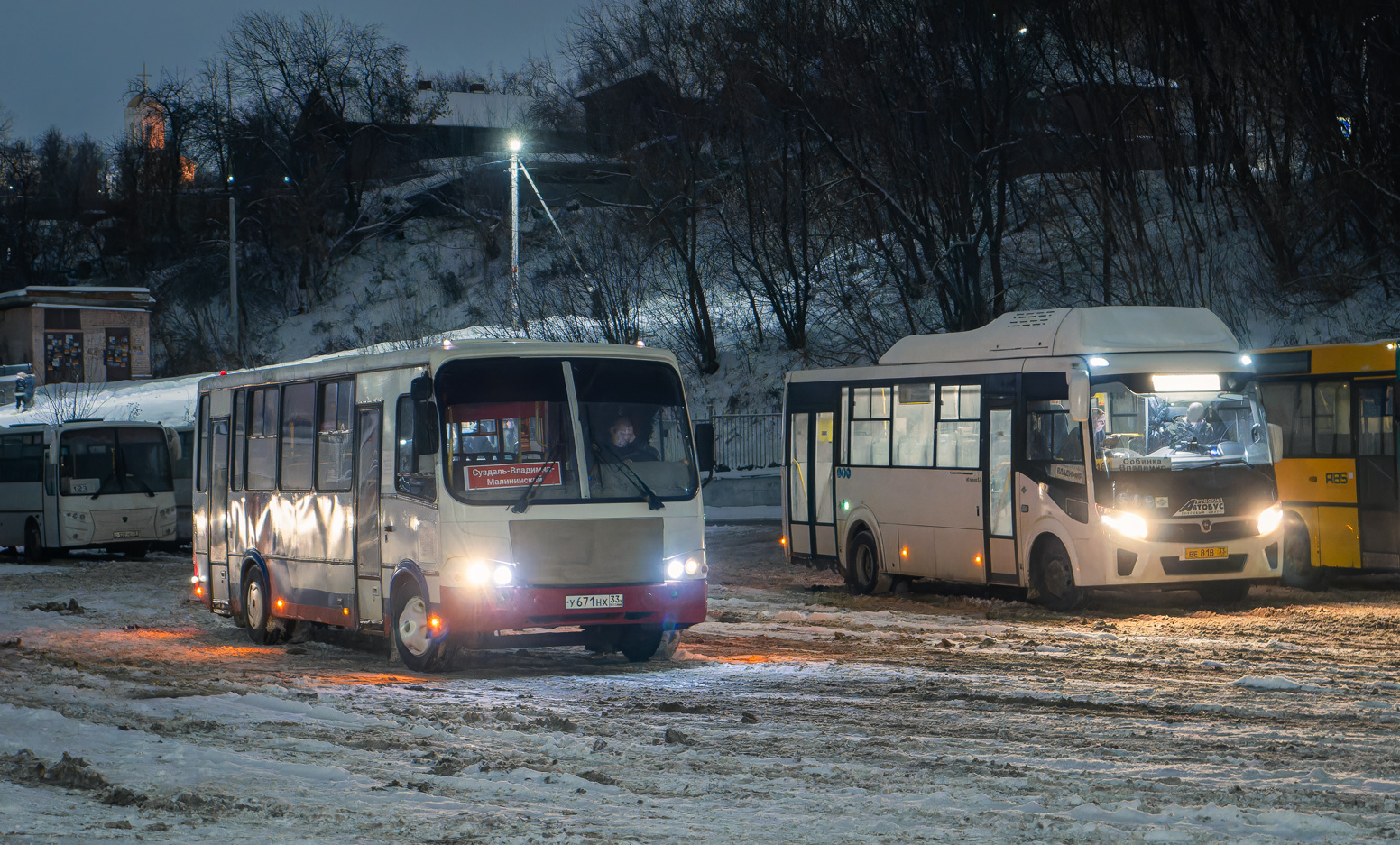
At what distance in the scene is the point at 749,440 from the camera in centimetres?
3844

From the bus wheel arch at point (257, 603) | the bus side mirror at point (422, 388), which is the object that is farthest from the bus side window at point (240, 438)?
the bus side mirror at point (422, 388)

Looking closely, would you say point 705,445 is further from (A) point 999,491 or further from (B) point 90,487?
(B) point 90,487

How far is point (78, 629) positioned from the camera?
16.3 meters

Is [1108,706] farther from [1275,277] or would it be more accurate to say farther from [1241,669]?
[1275,277]

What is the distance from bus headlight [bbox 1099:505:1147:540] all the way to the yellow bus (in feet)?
12.0

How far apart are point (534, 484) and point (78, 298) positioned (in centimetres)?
5890

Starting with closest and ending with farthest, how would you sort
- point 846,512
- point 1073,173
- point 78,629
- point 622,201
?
point 78,629 → point 846,512 → point 1073,173 → point 622,201

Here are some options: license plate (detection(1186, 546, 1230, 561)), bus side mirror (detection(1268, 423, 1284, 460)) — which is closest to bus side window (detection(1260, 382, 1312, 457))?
bus side mirror (detection(1268, 423, 1284, 460))

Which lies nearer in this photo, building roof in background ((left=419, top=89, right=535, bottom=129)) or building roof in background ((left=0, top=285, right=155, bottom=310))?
building roof in background ((left=0, top=285, right=155, bottom=310))

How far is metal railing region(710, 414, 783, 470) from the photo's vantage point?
1496 inches

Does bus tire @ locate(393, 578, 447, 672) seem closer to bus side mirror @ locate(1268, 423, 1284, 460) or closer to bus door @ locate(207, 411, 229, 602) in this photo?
bus door @ locate(207, 411, 229, 602)

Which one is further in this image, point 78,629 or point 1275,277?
point 1275,277

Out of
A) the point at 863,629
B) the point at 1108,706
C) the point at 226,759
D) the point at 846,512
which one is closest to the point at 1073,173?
the point at 846,512

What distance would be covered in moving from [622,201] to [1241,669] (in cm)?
3849
